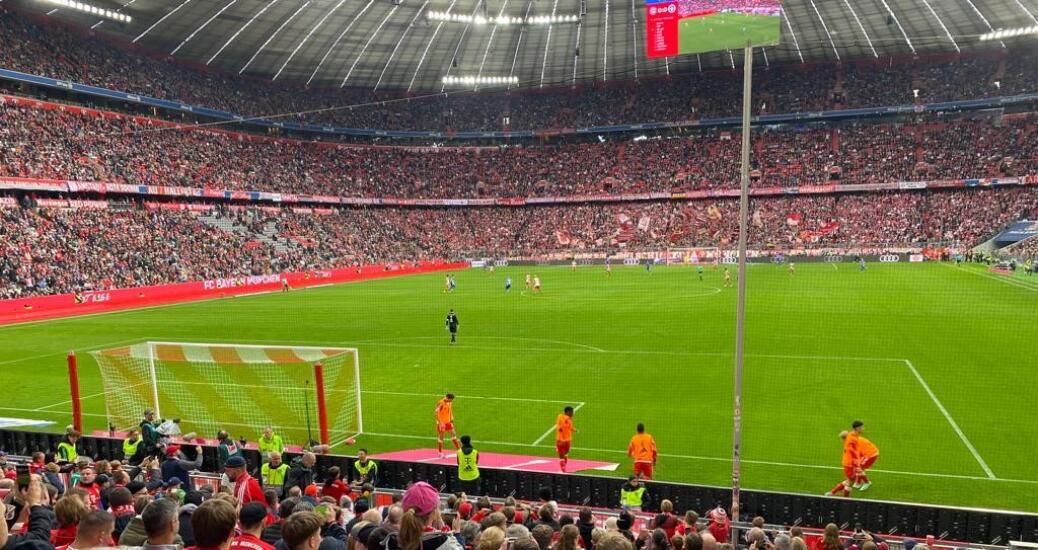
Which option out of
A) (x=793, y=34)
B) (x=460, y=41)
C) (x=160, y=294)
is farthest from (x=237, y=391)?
(x=793, y=34)

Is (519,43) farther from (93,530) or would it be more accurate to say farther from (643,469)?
(93,530)

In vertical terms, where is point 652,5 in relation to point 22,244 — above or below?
above

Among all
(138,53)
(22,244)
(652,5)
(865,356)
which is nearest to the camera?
(652,5)

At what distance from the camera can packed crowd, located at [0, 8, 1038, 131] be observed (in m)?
54.2

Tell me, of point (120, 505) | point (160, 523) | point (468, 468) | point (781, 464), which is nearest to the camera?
point (160, 523)

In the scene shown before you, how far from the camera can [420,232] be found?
255 feet

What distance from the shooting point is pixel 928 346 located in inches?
912

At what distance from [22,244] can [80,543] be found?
44.6 metres

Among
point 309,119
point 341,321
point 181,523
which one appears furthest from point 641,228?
point 181,523

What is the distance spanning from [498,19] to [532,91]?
116 feet

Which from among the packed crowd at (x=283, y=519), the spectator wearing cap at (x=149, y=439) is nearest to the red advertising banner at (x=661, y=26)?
the packed crowd at (x=283, y=519)

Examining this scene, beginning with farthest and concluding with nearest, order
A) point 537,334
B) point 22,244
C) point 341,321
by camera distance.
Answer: point 22,244
point 341,321
point 537,334

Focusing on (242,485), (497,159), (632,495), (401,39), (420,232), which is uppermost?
(401,39)

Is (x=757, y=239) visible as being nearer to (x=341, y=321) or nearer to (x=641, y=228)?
(x=641, y=228)
